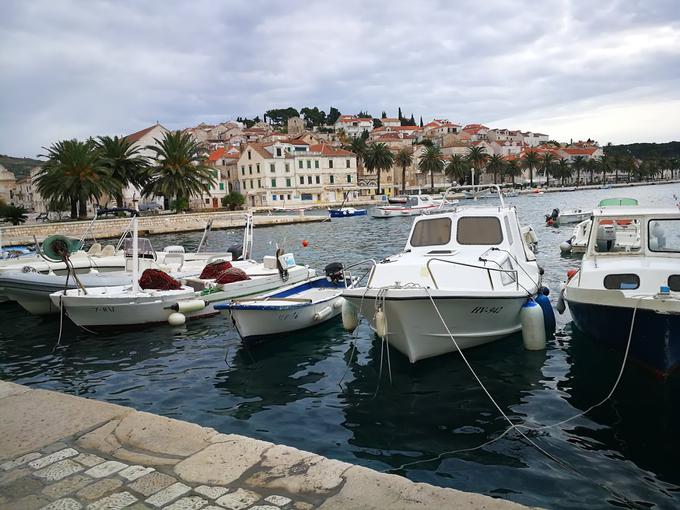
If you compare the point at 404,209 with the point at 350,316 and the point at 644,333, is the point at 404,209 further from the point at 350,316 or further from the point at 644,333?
the point at 644,333

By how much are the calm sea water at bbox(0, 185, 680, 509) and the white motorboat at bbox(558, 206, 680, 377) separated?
73 centimetres

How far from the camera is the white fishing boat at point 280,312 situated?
1184 cm

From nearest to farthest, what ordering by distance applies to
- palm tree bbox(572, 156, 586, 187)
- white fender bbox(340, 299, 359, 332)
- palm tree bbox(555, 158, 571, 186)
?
white fender bbox(340, 299, 359, 332) → palm tree bbox(555, 158, 571, 186) → palm tree bbox(572, 156, 586, 187)

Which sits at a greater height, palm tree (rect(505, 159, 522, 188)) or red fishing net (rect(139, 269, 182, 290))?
palm tree (rect(505, 159, 522, 188))

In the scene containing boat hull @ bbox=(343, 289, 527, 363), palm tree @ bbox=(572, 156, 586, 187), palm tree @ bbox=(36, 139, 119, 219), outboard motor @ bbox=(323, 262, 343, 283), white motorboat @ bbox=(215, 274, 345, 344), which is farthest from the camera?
palm tree @ bbox=(572, 156, 586, 187)

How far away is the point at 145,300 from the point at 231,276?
2.60 meters

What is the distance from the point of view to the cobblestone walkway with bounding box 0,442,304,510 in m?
4.02

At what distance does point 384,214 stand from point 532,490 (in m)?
59.2

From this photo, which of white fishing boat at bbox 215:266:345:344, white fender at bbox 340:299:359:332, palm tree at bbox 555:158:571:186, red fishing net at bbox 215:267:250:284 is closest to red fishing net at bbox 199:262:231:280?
red fishing net at bbox 215:267:250:284

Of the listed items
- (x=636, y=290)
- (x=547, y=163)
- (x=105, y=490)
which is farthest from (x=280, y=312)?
(x=547, y=163)

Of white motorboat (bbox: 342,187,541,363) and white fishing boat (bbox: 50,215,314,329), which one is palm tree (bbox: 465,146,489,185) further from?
white motorboat (bbox: 342,187,541,363)

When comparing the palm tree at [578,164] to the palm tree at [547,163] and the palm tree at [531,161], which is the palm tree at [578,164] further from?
the palm tree at [531,161]

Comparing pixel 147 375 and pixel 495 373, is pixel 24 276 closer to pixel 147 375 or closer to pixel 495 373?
pixel 147 375

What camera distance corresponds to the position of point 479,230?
1243cm
